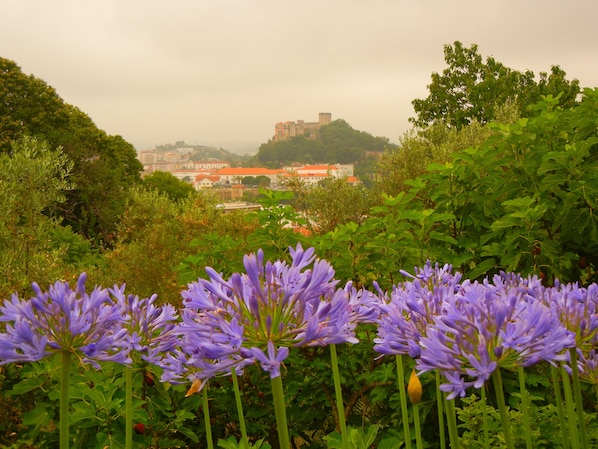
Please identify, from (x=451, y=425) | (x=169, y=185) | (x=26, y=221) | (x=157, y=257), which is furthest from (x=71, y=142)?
(x=451, y=425)

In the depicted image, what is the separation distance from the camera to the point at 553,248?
4.73 m

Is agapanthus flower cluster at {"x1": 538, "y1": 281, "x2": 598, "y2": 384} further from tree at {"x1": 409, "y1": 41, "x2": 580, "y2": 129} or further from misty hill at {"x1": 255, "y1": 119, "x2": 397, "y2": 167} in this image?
misty hill at {"x1": 255, "y1": 119, "x2": 397, "y2": 167}

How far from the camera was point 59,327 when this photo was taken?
61.1 inches

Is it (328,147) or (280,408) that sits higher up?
(328,147)

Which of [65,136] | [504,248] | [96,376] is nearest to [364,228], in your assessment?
[504,248]

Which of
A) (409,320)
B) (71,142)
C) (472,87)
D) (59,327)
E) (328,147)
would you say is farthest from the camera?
(328,147)

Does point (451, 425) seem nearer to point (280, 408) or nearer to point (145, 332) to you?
point (280, 408)

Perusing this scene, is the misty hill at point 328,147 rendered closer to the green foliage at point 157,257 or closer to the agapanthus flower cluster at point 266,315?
the green foliage at point 157,257

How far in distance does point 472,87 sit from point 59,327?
4331cm

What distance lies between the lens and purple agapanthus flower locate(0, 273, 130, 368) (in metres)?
1.52

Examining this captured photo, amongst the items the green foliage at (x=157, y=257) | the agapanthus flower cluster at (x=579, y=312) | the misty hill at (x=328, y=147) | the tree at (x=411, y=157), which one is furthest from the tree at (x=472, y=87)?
the misty hill at (x=328, y=147)

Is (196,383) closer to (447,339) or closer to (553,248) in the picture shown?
(447,339)

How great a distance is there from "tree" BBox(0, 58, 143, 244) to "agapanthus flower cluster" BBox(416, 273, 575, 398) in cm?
2726

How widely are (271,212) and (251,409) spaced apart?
61.8 inches
